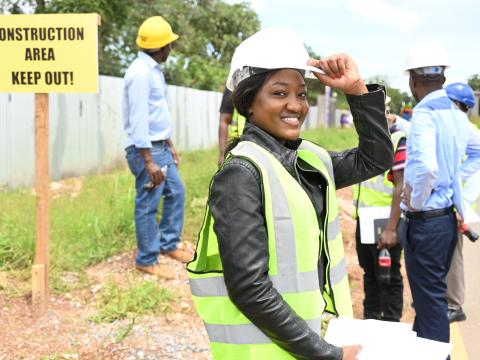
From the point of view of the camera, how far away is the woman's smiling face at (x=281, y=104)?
1881 mm

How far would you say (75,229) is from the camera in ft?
19.4

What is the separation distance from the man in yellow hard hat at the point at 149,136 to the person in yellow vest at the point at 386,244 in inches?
65.8

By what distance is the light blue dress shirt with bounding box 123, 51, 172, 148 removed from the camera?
15.6 feet

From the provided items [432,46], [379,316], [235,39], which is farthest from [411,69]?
[235,39]

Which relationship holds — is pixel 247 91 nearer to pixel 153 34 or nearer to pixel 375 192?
pixel 375 192

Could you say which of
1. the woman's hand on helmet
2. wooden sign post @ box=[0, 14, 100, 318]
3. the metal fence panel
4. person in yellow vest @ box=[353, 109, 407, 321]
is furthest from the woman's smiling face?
the metal fence panel

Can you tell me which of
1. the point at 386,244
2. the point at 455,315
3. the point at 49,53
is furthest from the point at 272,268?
the point at 455,315

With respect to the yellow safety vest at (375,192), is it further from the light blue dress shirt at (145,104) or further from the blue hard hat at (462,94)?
the light blue dress shirt at (145,104)

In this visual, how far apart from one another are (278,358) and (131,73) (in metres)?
3.56

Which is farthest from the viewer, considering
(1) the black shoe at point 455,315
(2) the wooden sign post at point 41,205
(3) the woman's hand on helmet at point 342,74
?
(1) the black shoe at point 455,315

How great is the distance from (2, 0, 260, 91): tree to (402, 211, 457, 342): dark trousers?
12.3m

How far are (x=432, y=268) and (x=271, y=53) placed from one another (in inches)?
82.5

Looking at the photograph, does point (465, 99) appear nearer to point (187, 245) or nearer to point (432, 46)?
point (432, 46)

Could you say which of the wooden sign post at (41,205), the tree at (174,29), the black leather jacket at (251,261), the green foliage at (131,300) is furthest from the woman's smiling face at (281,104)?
the tree at (174,29)
